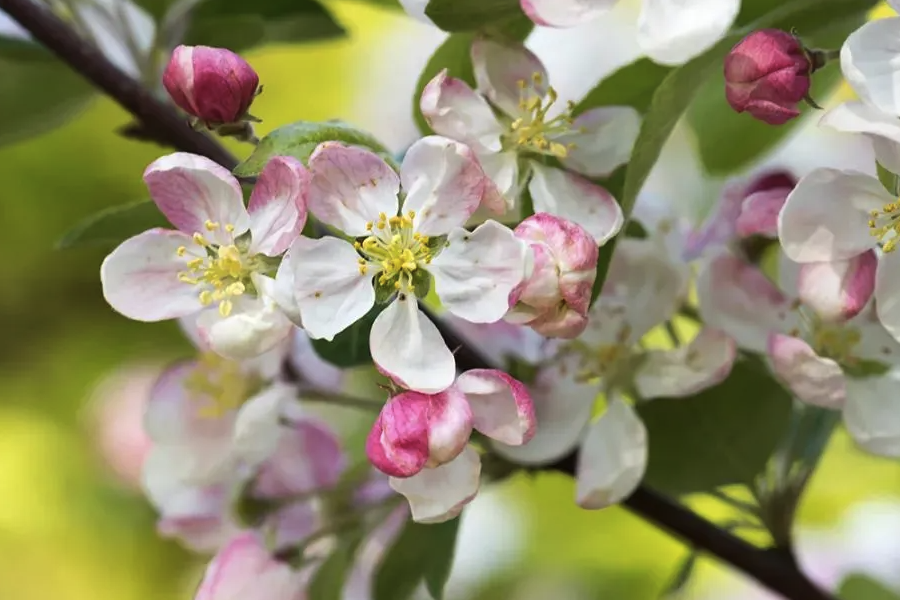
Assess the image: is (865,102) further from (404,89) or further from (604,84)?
(404,89)

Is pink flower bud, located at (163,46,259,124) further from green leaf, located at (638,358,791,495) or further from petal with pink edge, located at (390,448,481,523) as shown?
green leaf, located at (638,358,791,495)

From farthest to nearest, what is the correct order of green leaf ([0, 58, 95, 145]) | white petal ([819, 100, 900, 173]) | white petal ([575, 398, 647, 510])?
1. green leaf ([0, 58, 95, 145])
2. white petal ([575, 398, 647, 510])
3. white petal ([819, 100, 900, 173])

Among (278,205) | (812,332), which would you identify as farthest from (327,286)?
(812,332)

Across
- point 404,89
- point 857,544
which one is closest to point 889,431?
point 857,544

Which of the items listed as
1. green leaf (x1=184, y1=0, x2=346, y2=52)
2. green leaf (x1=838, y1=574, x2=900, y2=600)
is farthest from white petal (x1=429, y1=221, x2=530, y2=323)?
green leaf (x1=838, y1=574, x2=900, y2=600)

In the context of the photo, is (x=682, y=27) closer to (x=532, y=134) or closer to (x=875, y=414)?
(x=532, y=134)

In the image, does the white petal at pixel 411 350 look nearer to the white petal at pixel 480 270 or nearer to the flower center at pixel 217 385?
the white petal at pixel 480 270
